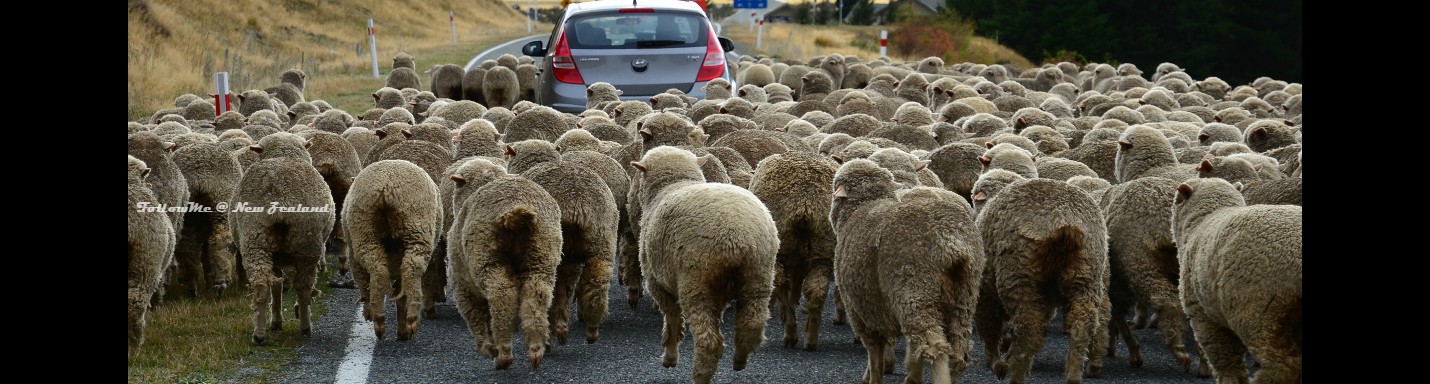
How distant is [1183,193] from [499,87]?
456 inches

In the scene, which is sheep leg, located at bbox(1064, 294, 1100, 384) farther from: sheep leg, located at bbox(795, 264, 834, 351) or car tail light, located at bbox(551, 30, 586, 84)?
car tail light, located at bbox(551, 30, 586, 84)

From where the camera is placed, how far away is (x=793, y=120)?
39.0 ft

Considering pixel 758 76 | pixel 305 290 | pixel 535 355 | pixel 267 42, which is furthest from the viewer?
pixel 267 42

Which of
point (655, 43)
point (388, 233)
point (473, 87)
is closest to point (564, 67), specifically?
point (655, 43)

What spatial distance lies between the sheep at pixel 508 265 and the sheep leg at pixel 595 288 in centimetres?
35

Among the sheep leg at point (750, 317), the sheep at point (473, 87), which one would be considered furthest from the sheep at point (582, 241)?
the sheep at point (473, 87)

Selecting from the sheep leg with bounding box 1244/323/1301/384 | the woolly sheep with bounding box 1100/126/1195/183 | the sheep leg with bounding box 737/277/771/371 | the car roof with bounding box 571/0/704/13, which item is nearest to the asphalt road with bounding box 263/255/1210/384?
the sheep leg with bounding box 737/277/771/371

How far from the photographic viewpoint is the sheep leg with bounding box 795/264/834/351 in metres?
6.99

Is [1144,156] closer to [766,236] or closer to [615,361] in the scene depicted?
[766,236]

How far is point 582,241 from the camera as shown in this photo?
6.96m

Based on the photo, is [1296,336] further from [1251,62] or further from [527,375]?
[1251,62]

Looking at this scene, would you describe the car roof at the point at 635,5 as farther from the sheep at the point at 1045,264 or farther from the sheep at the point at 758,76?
the sheep at the point at 1045,264
